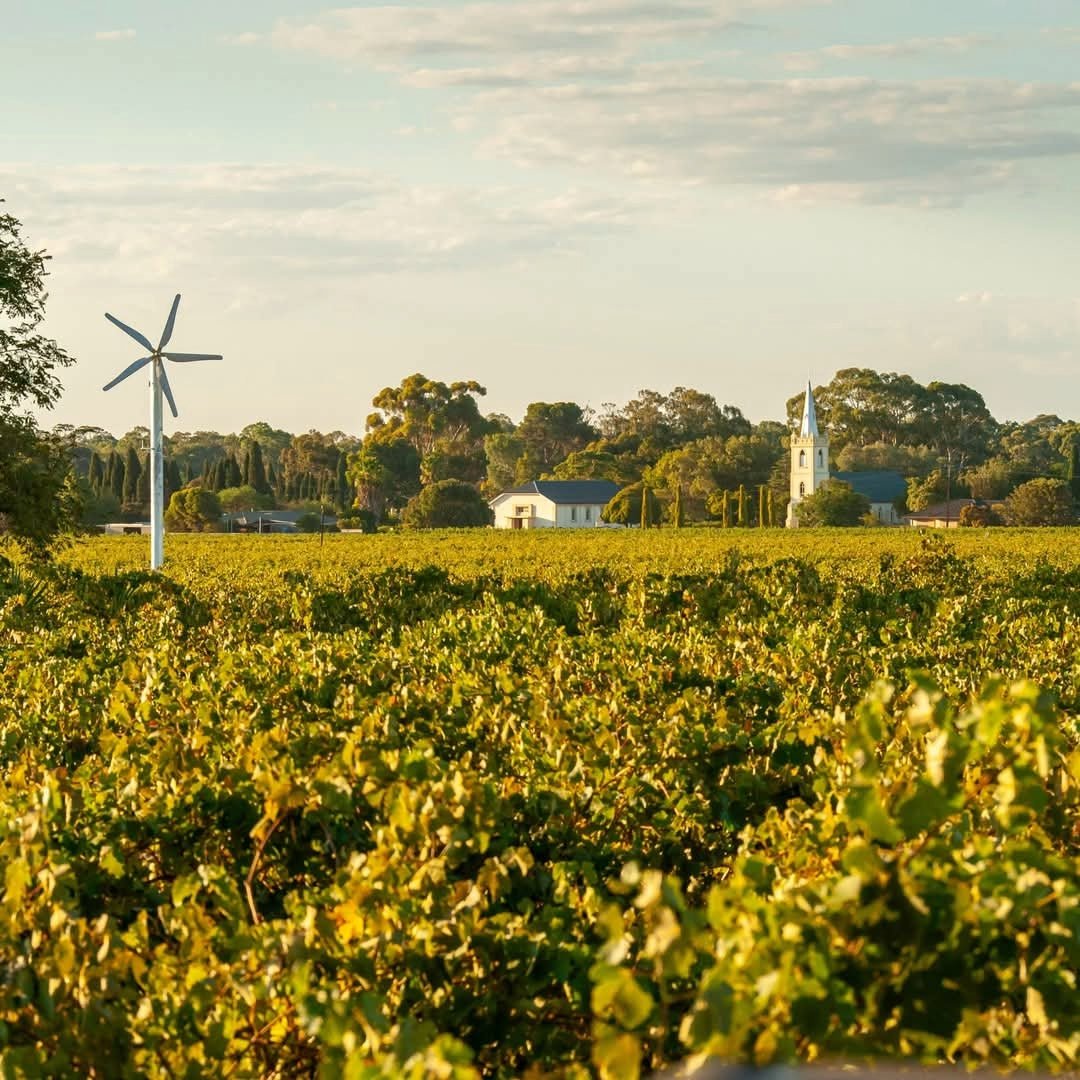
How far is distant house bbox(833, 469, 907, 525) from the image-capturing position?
483 ft

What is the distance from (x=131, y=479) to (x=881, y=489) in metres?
65.8

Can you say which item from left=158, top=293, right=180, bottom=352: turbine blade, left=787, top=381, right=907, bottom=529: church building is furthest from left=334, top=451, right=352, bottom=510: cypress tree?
left=158, top=293, right=180, bottom=352: turbine blade

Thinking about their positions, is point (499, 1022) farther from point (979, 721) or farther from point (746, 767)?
point (746, 767)

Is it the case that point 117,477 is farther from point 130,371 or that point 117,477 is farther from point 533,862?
point 533,862

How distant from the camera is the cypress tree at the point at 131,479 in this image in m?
140

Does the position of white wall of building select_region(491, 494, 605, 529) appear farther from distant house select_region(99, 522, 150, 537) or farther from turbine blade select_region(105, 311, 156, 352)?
turbine blade select_region(105, 311, 156, 352)

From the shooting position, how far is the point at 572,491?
148 m

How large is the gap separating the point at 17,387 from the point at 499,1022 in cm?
3474

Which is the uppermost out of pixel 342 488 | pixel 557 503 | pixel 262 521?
pixel 342 488

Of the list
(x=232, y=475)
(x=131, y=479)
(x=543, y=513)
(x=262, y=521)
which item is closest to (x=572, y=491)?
(x=543, y=513)

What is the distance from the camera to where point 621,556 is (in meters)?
60.0

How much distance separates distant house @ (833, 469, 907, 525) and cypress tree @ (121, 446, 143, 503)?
6004cm

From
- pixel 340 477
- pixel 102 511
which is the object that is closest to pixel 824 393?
pixel 340 477

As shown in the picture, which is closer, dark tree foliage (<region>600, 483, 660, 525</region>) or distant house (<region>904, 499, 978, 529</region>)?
distant house (<region>904, 499, 978, 529</region>)
